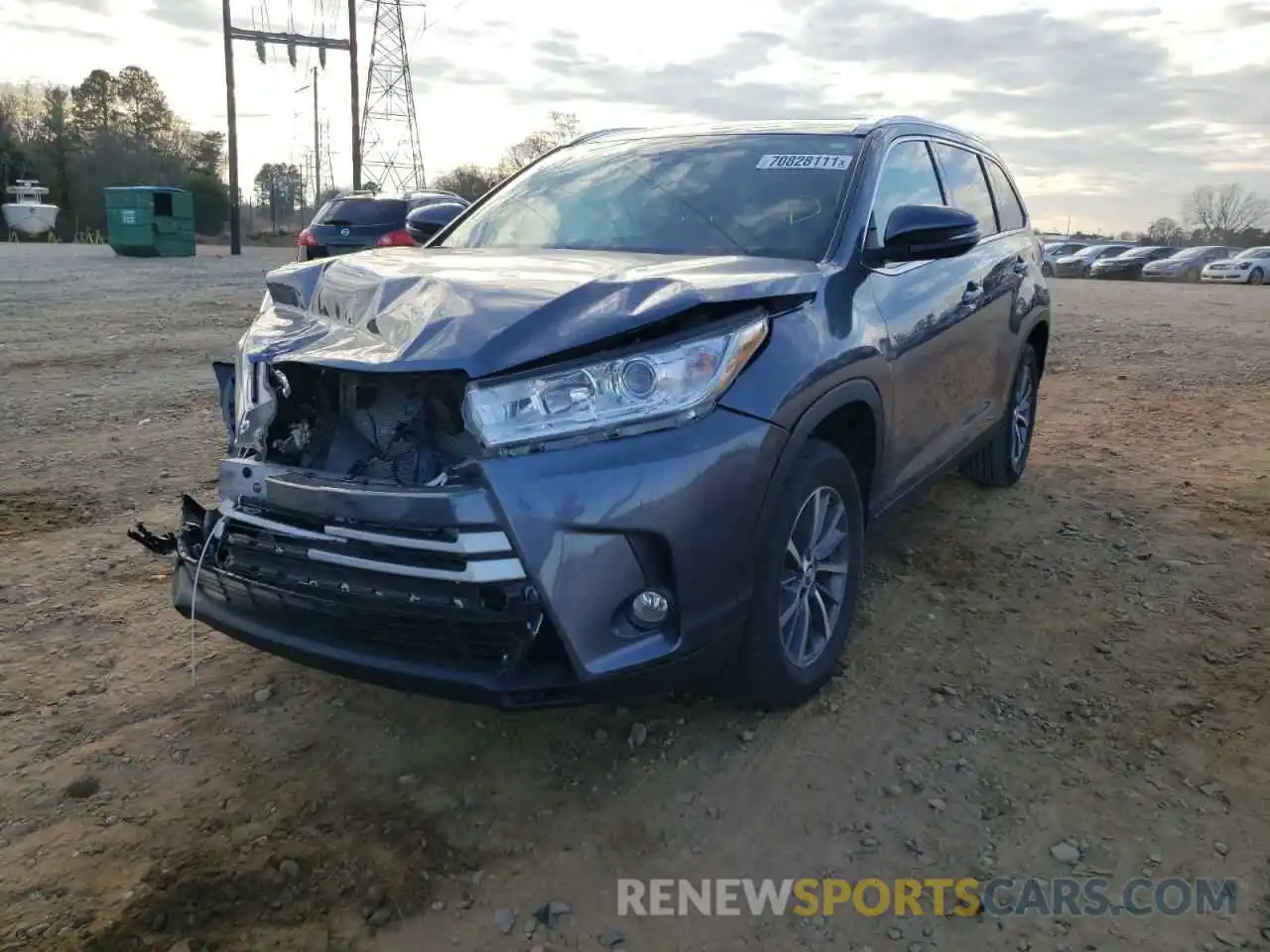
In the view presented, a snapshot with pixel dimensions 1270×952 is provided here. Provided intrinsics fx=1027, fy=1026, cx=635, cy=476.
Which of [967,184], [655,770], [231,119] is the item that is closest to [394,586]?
[655,770]

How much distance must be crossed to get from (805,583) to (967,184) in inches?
103

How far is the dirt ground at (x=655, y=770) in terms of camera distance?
2.32m

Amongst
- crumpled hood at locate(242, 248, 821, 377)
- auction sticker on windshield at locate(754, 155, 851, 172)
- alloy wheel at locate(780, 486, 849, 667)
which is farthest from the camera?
auction sticker on windshield at locate(754, 155, 851, 172)

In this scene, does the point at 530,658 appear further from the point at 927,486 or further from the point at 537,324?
the point at 927,486

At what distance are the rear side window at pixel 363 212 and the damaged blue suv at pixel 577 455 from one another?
1117cm

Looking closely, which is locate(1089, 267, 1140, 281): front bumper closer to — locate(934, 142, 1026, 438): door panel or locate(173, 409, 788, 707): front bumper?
locate(934, 142, 1026, 438): door panel

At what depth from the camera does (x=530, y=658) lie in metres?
2.44

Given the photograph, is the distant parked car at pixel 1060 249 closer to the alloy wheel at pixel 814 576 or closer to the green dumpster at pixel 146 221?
the green dumpster at pixel 146 221

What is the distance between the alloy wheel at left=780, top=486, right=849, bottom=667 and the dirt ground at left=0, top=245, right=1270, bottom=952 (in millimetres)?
233

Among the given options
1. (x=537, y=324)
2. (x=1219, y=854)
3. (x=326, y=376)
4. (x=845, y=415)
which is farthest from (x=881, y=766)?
(x=326, y=376)

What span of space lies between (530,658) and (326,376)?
→ 97 centimetres

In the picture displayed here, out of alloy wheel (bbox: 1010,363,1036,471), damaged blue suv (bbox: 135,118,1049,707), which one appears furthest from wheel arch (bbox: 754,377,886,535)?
alloy wheel (bbox: 1010,363,1036,471)

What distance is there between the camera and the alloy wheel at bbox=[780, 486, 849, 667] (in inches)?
117

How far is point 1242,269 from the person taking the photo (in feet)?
106
